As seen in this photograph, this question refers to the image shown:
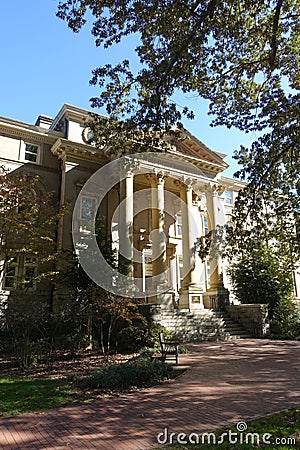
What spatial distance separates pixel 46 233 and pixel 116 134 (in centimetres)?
626

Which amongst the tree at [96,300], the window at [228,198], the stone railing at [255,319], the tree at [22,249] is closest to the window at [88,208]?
the tree at [22,249]

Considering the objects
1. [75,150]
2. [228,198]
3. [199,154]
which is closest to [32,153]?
[75,150]

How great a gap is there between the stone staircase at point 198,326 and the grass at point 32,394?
7396mm

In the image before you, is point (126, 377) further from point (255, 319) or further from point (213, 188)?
point (213, 188)

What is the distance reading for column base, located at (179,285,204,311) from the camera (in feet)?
64.8

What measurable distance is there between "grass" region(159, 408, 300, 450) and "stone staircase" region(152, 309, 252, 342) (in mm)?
10659

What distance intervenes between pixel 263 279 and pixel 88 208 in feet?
36.6

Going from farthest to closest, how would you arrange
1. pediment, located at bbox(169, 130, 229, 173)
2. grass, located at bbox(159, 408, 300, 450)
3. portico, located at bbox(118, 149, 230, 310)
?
pediment, located at bbox(169, 130, 229, 173) < portico, located at bbox(118, 149, 230, 310) < grass, located at bbox(159, 408, 300, 450)

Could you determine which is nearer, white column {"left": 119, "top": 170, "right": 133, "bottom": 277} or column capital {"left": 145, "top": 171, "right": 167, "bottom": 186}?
white column {"left": 119, "top": 170, "right": 133, "bottom": 277}

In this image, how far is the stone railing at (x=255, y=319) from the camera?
18328 millimetres

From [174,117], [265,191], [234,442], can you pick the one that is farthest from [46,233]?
[234,442]

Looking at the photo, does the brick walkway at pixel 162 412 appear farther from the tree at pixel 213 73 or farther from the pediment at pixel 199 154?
the pediment at pixel 199 154

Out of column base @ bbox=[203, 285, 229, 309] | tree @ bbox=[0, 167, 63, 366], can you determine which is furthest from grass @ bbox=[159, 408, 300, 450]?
column base @ bbox=[203, 285, 229, 309]

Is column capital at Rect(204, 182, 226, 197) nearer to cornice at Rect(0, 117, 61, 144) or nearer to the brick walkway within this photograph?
cornice at Rect(0, 117, 61, 144)
